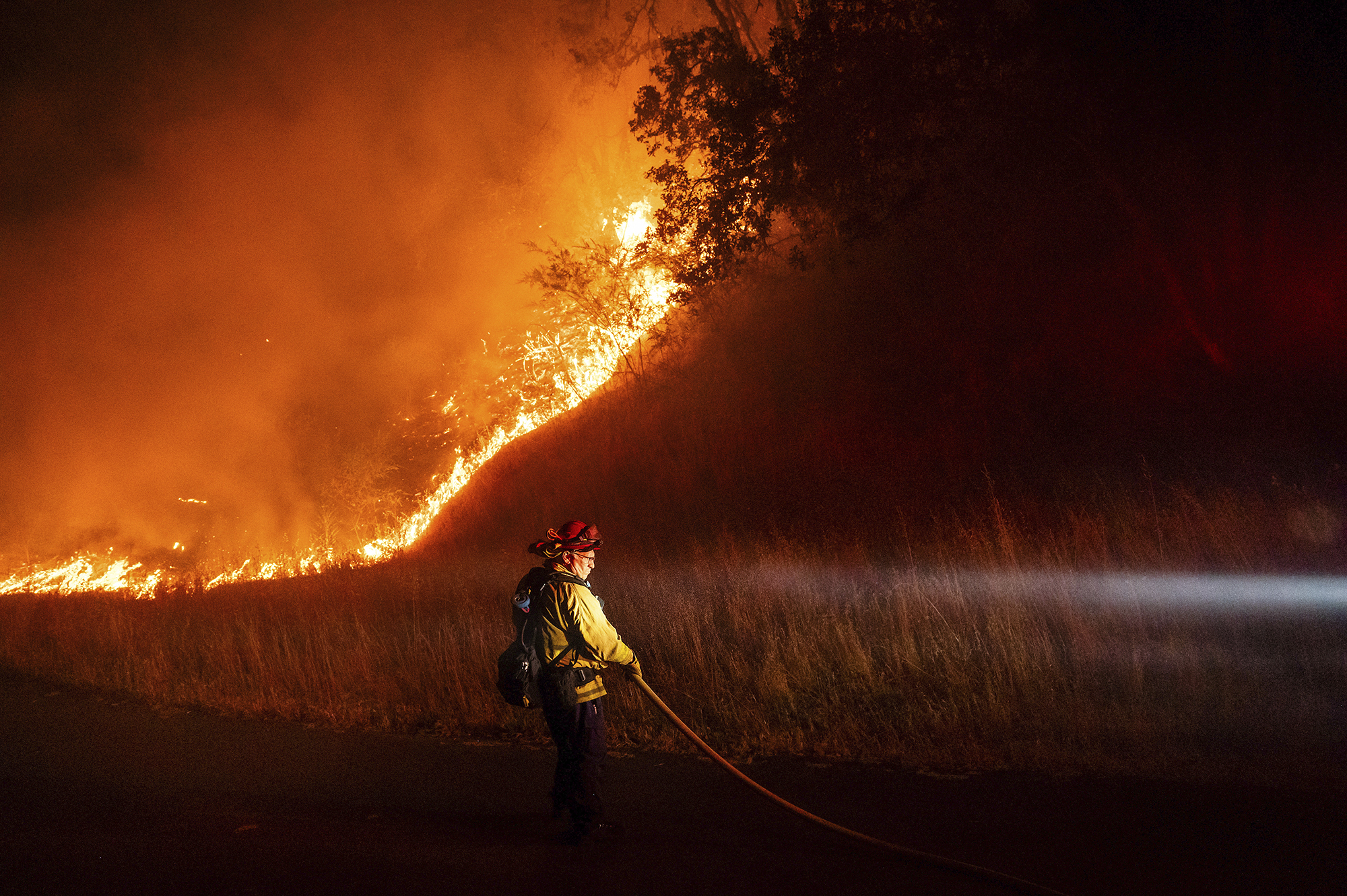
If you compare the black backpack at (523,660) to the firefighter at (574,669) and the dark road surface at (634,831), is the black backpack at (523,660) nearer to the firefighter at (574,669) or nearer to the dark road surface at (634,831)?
the firefighter at (574,669)

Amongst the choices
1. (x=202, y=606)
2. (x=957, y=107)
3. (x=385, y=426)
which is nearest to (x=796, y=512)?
(x=957, y=107)

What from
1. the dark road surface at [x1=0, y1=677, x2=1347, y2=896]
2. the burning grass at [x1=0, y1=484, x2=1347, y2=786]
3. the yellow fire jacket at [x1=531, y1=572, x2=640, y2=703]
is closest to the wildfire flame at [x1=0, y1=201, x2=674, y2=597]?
the burning grass at [x1=0, y1=484, x2=1347, y2=786]

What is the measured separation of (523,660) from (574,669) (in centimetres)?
25

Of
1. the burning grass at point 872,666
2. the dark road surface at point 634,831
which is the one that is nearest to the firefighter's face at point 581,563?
the dark road surface at point 634,831

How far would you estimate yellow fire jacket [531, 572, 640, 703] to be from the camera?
414 centimetres

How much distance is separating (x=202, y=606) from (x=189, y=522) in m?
12.0

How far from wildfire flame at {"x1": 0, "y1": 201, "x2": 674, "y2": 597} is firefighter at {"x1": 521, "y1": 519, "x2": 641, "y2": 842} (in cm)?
1387

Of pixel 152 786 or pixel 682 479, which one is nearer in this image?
pixel 152 786

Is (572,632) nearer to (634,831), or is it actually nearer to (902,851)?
(634,831)

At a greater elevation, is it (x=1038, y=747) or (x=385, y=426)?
(x=385, y=426)

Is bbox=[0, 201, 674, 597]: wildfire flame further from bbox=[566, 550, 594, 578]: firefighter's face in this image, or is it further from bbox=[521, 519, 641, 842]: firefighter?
bbox=[521, 519, 641, 842]: firefighter

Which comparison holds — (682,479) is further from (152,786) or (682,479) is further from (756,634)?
(152,786)

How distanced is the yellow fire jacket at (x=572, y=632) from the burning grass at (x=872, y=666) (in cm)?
197

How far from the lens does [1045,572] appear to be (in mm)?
7762
